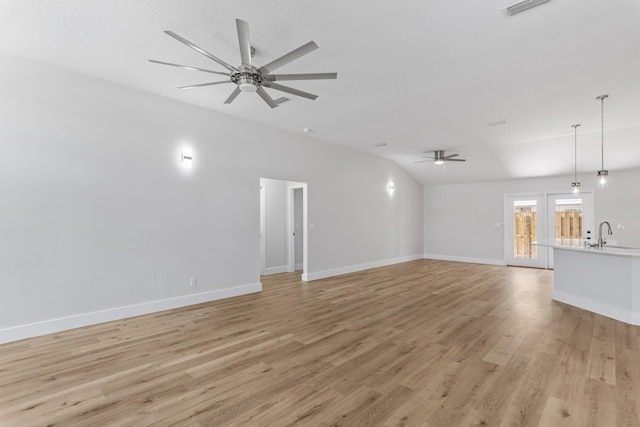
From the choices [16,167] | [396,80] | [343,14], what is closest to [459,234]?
[396,80]

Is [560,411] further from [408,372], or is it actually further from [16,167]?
[16,167]

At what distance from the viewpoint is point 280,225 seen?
26.0ft

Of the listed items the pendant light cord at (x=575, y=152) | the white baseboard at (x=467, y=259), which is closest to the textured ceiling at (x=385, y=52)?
the pendant light cord at (x=575, y=152)

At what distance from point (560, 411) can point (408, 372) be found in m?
1.08

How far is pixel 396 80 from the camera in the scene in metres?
3.94

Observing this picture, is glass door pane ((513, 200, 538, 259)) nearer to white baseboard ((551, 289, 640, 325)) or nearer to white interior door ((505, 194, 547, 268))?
white interior door ((505, 194, 547, 268))

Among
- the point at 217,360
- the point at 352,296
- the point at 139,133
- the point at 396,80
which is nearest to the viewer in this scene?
the point at 217,360

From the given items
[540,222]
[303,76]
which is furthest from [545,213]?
[303,76]

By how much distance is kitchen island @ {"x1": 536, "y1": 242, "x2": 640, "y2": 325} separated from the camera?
158 inches

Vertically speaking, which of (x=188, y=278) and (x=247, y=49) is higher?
(x=247, y=49)

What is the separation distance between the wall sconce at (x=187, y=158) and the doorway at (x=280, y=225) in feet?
9.48

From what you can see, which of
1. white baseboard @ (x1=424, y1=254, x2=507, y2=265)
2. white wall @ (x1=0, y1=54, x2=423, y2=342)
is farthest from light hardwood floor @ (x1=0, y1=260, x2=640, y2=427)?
white baseboard @ (x1=424, y1=254, x2=507, y2=265)

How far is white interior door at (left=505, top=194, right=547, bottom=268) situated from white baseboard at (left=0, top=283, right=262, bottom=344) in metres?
8.06

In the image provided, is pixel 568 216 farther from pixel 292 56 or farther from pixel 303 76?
pixel 292 56
